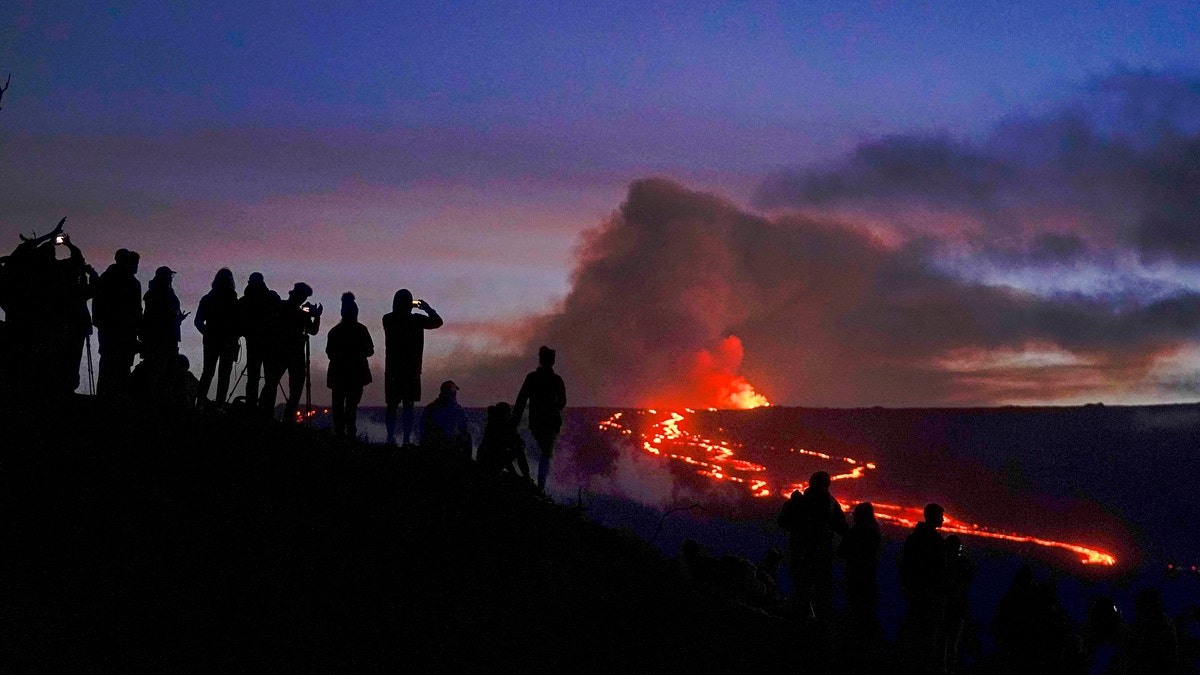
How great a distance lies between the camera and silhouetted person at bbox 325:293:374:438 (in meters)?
15.9

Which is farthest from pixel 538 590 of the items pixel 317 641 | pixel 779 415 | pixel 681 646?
pixel 779 415

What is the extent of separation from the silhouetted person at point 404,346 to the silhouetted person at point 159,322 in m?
2.55

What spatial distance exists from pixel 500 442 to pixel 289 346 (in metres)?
3.13

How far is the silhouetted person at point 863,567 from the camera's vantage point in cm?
1441

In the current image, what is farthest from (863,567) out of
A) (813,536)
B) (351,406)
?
(351,406)

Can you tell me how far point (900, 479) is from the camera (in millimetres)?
52844

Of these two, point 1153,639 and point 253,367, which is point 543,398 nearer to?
point 253,367

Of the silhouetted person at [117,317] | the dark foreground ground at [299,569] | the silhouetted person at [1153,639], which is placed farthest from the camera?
the silhouetted person at [117,317]

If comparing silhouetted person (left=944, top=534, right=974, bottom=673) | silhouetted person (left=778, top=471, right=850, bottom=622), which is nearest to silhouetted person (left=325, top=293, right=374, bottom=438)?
silhouetted person (left=778, top=471, right=850, bottom=622)

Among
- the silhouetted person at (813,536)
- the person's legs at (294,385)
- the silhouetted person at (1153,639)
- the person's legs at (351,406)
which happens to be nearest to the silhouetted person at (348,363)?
the person's legs at (351,406)

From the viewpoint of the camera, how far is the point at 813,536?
14.8 meters

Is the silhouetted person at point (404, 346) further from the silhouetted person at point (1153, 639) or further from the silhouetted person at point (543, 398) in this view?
the silhouetted person at point (1153, 639)

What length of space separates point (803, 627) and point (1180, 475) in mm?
42752

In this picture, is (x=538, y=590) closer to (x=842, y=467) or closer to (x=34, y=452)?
(x=34, y=452)
